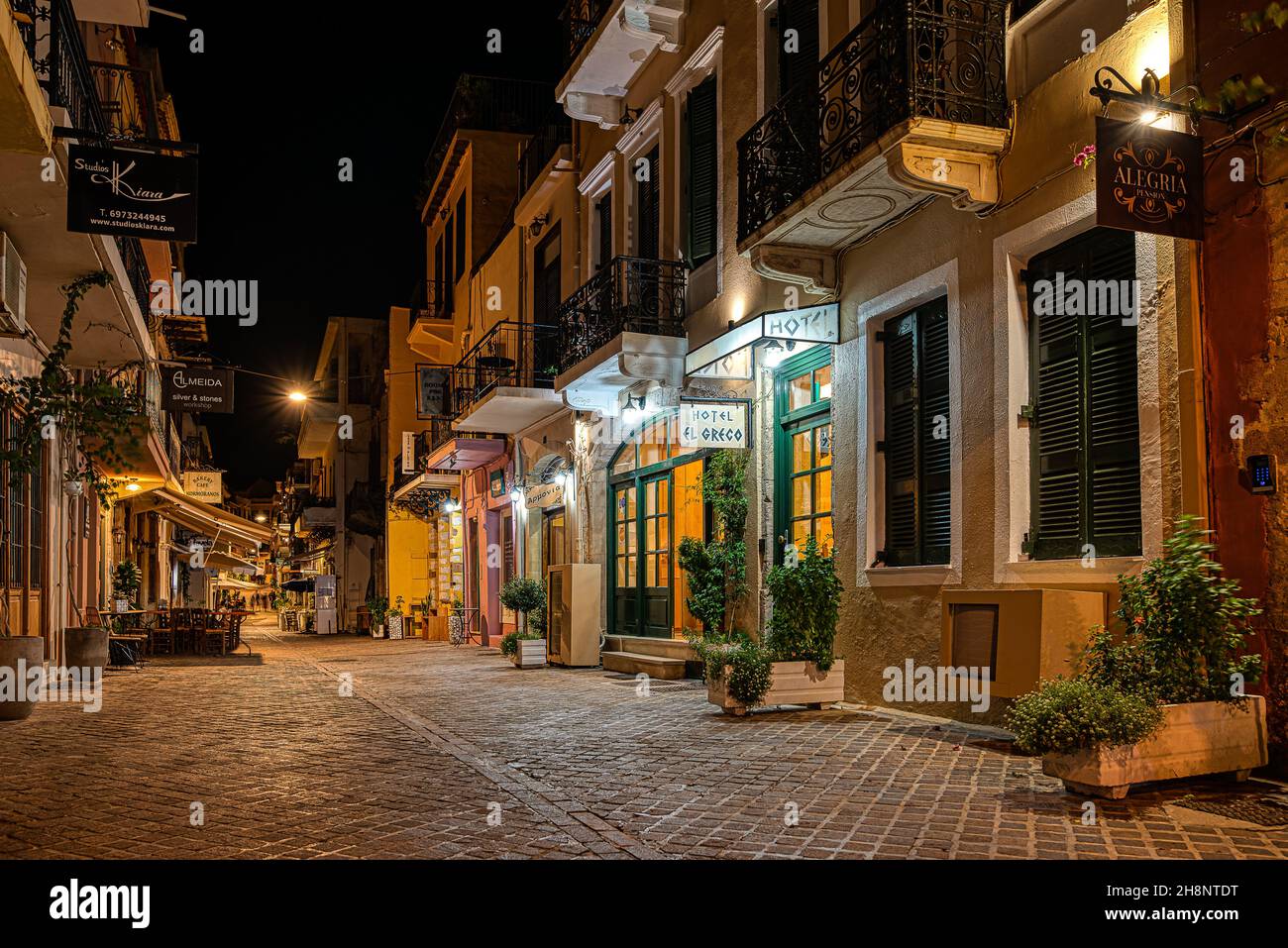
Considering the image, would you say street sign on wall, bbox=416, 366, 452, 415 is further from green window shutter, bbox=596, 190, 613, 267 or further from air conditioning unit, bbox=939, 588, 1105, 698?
air conditioning unit, bbox=939, 588, 1105, 698

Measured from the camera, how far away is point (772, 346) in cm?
1263

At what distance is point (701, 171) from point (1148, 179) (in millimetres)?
8653

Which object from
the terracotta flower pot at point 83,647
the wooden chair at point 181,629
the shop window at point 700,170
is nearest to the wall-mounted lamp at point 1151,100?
A: the shop window at point 700,170


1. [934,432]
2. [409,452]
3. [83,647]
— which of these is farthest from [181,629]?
[934,432]

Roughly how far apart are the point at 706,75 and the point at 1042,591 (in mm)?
9520

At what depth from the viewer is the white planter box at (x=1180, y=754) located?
5.92m

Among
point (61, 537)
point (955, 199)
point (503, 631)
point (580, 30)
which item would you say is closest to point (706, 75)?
point (580, 30)

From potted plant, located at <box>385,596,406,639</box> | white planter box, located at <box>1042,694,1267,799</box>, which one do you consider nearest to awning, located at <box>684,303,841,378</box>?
white planter box, located at <box>1042,694,1267,799</box>

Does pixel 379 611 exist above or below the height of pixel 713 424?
below

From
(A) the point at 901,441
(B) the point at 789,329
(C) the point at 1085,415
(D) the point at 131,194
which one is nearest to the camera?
(C) the point at 1085,415

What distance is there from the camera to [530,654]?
Answer: 17469 millimetres

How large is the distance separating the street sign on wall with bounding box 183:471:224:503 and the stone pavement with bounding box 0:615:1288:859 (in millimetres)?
18727

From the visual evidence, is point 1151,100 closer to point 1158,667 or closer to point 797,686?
point 1158,667

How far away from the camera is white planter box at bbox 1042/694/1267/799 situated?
233 inches
